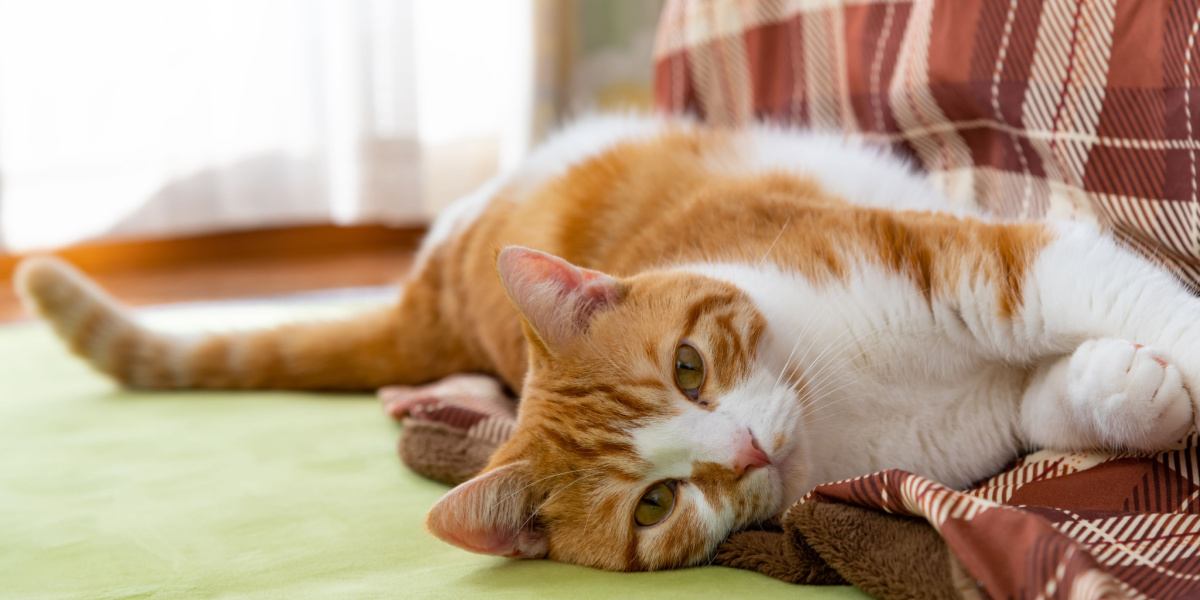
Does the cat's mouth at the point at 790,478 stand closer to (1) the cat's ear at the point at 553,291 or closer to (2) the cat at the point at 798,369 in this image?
(2) the cat at the point at 798,369

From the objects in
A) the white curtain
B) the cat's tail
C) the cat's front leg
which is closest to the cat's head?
the cat's front leg

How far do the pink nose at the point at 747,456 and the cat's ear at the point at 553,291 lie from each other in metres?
0.28

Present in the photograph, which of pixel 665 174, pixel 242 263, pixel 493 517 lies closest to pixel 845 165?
pixel 665 174

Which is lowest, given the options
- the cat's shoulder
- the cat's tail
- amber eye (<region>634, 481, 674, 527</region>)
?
the cat's tail

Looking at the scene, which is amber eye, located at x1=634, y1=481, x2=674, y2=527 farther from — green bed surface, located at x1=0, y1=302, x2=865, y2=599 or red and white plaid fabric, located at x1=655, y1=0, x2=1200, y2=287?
red and white plaid fabric, located at x1=655, y1=0, x2=1200, y2=287

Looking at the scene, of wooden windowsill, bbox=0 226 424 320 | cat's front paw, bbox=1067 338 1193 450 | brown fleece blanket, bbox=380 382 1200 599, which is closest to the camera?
brown fleece blanket, bbox=380 382 1200 599

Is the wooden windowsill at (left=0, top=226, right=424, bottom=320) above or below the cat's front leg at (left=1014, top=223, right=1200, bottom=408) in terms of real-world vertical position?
below

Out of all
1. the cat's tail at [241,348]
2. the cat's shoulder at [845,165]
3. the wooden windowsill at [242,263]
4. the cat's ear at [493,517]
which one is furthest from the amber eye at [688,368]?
the wooden windowsill at [242,263]

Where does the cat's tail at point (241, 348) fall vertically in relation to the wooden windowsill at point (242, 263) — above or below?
above

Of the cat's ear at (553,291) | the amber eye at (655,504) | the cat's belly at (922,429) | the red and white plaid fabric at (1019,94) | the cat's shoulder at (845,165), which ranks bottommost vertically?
the amber eye at (655,504)

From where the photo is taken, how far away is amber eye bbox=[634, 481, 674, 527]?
1322 mm

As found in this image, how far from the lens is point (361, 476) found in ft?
5.71

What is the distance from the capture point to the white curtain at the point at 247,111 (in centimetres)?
355

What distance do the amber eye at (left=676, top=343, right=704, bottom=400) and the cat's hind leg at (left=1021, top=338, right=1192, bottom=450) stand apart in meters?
0.41
